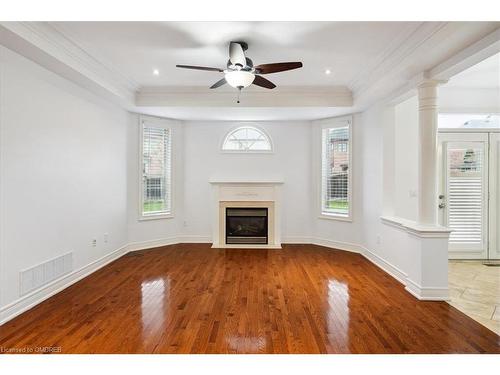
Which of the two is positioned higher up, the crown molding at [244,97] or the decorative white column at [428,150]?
the crown molding at [244,97]

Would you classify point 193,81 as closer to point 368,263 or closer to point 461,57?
point 461,57

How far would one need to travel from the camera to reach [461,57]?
2.78 metres

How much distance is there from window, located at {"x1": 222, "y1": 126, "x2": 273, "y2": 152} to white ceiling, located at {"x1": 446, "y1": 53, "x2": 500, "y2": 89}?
345cm

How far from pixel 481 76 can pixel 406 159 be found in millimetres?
1568

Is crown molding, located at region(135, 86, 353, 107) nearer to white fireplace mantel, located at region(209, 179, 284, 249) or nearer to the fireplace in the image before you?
white fireplace mantel, located at region(209, 179, 284, 249)

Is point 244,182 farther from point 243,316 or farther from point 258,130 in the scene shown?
point 243,316

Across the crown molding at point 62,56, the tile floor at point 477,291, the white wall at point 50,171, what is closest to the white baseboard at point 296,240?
the tile floor at point 477,291

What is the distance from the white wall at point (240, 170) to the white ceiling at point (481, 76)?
281 centimetres

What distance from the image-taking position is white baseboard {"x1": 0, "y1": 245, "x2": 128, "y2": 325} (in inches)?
107

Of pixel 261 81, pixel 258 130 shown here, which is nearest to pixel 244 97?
pixel 258 130

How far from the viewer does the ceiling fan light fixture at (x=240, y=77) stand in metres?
3.02

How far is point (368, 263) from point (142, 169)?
4522 millimetres

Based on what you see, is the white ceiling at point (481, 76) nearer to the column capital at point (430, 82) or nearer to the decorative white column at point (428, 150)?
the column capital at point (430, 82)

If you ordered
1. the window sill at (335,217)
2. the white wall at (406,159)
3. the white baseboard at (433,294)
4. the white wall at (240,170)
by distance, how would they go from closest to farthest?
the white baseboard at (433,294), the white wall at (406,159), the window sill at (335,217), the white wall at (240,170)
